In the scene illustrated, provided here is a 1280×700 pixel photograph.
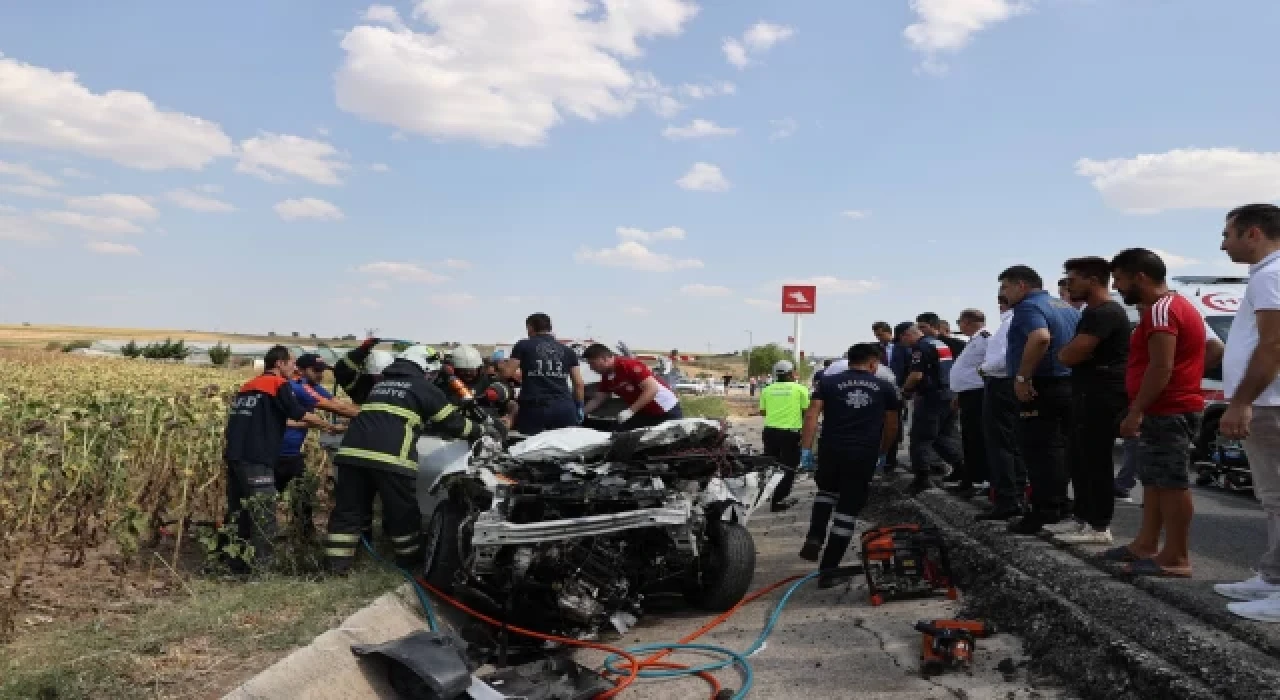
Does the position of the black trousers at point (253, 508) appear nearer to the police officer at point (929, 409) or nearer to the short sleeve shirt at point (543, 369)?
the short sleeve shirt at point (543, 369)

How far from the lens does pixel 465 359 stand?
6.65 meters

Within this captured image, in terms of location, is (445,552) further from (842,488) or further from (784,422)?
(784,422)

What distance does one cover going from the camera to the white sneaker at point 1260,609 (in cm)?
394

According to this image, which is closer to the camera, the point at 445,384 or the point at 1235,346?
the point at 1235,346

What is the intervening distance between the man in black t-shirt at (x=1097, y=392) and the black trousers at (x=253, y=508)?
17.0 feet

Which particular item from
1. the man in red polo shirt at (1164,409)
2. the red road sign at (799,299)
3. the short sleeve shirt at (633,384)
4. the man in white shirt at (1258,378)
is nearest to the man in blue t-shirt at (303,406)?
the short sleeve shirt at (633,384)

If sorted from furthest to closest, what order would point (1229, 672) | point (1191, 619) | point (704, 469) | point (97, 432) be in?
point (97, 432) < point (704, 469) < point (1191, 619) < point (1229, 672)

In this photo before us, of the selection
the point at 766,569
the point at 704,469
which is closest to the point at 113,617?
the point at 704,469

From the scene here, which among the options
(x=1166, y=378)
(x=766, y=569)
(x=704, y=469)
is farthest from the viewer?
(x=766, y=569)

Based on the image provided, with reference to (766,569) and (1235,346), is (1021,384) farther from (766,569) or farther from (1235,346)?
(766,569)

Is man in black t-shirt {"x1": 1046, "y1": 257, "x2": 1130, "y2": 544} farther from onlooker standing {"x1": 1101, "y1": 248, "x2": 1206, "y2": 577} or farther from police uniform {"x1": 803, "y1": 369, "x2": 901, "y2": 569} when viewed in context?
police uniform {"x1": 803, "y1": 369, "x2": 901, "y2": 569}

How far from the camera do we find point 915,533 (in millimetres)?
5746

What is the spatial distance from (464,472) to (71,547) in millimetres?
2806

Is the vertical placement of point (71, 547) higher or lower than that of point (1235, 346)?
lower
